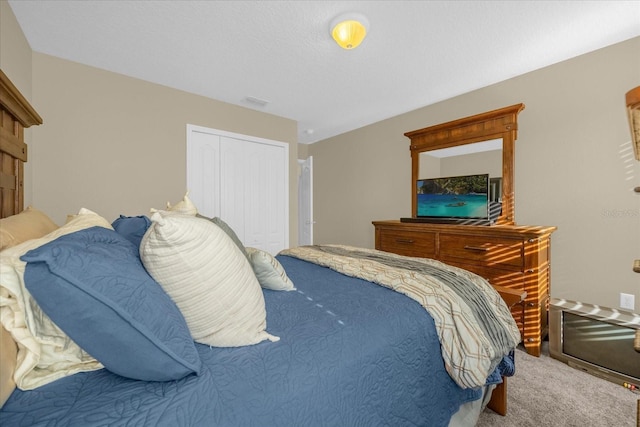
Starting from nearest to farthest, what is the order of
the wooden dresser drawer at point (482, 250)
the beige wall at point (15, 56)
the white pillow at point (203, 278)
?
the white pillow at point (203, 278), the beige wall at point (15, 56), the wooden dresser drawer at point (482, 250)

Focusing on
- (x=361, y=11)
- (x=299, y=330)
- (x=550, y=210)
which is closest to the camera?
(x=299, y=330)

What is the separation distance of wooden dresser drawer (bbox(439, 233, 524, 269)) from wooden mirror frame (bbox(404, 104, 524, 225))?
0.49 m

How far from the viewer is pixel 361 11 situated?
186 cm

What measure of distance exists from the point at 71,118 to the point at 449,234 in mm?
3757

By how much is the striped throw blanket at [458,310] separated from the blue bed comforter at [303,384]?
6cm

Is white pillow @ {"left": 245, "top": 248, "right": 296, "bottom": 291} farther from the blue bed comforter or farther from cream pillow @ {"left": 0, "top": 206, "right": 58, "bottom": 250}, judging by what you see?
cream pillow @ {"left": 0, "top": 206, "right": 58, "bottom": 250}

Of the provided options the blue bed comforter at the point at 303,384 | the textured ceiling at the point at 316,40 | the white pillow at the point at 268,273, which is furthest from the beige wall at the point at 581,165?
the white pillow at the point at 268,273

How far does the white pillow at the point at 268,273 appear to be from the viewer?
4.53 feet

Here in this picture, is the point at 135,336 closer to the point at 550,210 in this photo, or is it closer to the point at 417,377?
the point at 417,377

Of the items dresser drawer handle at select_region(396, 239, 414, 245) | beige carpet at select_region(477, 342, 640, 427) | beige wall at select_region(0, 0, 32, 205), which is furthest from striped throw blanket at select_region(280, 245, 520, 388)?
beige wall at select_region(0, 0, 32, 205)

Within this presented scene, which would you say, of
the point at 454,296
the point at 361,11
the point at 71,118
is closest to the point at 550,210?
the point at 454,296

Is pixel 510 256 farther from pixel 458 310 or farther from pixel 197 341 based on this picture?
pixel 197 341

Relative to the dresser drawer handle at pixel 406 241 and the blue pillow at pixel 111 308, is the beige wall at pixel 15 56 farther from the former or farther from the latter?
the dresser drawer handle at pixel 406 241

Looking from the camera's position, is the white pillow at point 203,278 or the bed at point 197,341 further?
the white pillow at point 203,278
